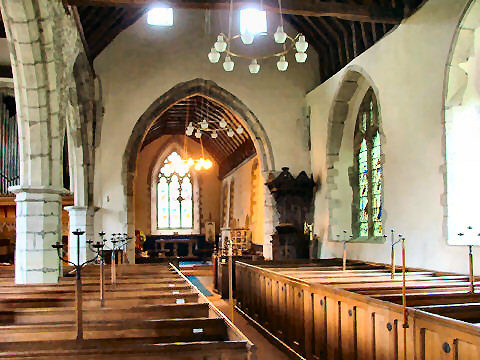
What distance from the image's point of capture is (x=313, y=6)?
8539 mm

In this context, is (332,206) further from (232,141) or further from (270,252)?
(232,141)

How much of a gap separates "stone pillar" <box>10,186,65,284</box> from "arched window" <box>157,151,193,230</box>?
14011mm

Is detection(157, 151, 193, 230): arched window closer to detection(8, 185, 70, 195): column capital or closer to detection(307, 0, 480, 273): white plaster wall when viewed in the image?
detection(307, 0, 480, 273): white plaster wall

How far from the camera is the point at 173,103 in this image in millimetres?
12031

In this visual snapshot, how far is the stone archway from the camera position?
38.0 ft

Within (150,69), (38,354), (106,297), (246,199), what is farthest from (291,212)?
(38,354)

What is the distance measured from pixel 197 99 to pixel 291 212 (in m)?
4.68

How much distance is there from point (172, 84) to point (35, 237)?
5815 mm

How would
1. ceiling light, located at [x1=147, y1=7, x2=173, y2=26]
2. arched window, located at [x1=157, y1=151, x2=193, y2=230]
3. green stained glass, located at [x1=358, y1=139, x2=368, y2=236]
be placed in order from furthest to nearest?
arched window, located at [x1=157, y1=151, x2=193, y2=230] < ceiling light, located at [x1=147, y1=7, x2=173, y2=26] < green stained glass, located at [x1=358, y1=139, x2=368, y2=236]

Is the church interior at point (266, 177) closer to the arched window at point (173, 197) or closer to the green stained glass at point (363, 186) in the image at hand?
the green stained glass at point (363, 186)

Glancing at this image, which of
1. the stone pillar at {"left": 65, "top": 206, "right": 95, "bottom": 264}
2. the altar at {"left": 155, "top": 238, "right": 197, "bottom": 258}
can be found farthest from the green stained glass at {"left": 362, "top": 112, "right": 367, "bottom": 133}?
the altar at {"left": 155, "top": 238, "right": 197, "bottom": 258}

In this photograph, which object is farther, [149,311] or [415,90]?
[415,90]

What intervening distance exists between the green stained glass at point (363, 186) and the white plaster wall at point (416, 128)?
4.40ft

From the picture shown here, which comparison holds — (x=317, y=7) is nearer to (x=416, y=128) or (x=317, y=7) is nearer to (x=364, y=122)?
(x=416, y=128)
